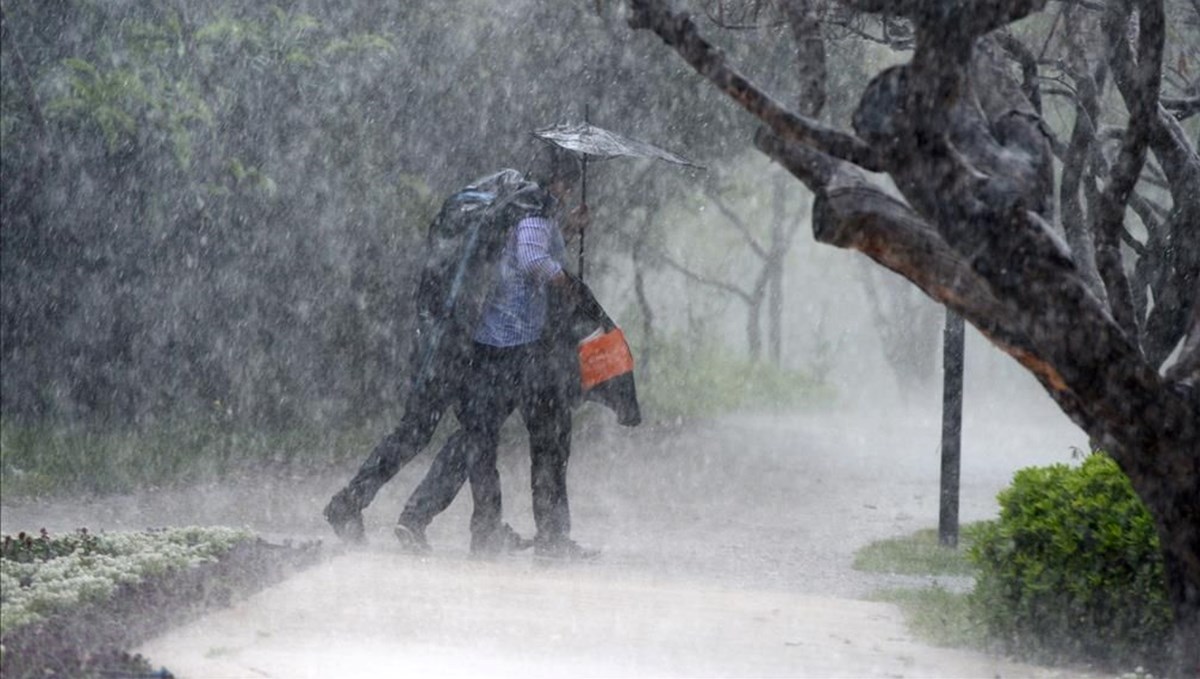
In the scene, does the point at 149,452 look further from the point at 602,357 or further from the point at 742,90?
the point at 742,90

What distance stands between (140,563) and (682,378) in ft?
61.5

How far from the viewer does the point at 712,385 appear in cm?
2581

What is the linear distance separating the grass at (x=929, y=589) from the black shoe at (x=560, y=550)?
1585 millimetres

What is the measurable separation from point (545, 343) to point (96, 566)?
310 centimetres

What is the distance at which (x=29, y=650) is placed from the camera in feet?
16.5

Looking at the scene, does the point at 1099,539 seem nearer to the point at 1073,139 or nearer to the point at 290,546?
the point at 1073,139

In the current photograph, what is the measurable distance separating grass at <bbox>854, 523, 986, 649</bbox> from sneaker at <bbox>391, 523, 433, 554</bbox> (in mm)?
2370

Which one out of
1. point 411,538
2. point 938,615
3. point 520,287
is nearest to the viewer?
point 938,615

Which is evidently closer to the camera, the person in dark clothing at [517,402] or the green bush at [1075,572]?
the green bush at [1075,572]

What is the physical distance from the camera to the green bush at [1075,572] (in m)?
6.15

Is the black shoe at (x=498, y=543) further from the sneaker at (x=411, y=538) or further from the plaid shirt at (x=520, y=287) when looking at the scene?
the plaid shirt at (x=520, y=287)

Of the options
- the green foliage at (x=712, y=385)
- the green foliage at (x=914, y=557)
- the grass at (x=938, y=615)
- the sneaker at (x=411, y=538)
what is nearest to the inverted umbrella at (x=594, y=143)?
the sneaker at (x=411, y=538)

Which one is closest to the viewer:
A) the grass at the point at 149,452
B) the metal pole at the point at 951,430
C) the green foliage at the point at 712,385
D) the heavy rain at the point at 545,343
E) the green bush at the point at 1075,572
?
the heavy rain at the point at 545,343

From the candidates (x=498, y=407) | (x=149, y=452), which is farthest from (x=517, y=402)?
(x=149, y=452)
